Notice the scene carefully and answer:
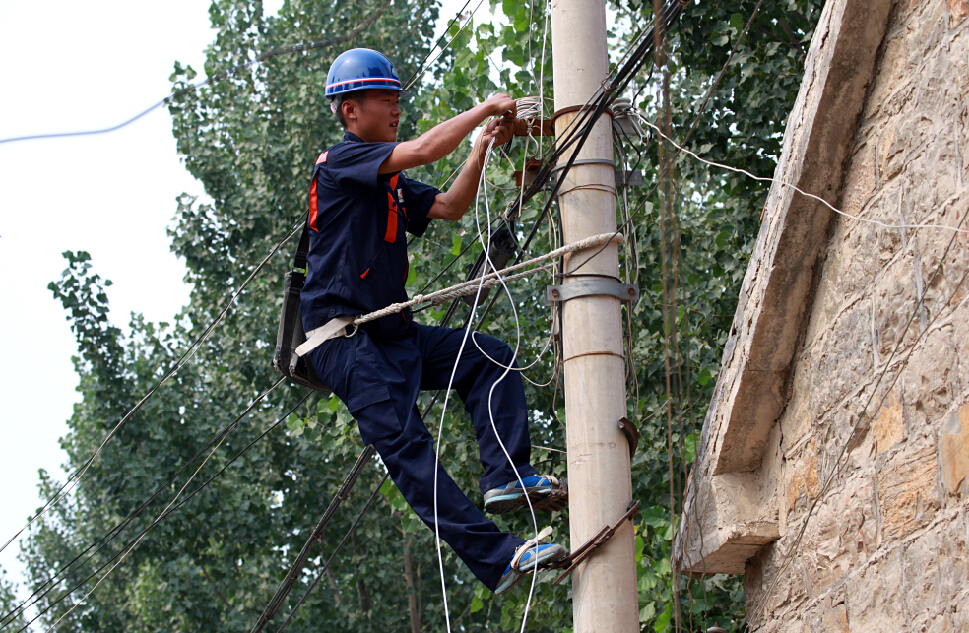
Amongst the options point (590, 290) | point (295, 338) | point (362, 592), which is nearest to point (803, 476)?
point (590, 290)

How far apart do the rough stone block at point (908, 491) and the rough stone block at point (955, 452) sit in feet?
0.18

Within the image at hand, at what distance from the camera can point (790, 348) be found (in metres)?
3.95

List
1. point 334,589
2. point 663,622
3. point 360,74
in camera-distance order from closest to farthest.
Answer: point 360,74, point 663,622, point 334,589

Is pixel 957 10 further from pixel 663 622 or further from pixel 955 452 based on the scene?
pixel 663 622

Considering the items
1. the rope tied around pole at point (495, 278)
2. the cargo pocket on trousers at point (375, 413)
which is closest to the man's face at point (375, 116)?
the rope tied around pole at point (495, 278)

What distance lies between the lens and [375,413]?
4070 mm

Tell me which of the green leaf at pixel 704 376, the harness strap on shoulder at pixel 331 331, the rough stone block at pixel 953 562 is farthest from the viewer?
the green leaf at pixel 704 376

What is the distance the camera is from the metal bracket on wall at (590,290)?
13.6 feet

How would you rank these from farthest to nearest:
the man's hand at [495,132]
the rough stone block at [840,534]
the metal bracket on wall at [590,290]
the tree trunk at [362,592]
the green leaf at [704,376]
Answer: the tree trunk at [362,592], the green leaf at [704,376], the man's hand at [495,132], the metal bracket on wall at [590,290], the rough stone block at [840,534]

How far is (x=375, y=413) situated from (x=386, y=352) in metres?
0.41

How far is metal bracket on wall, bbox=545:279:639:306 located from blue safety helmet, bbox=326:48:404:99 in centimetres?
126

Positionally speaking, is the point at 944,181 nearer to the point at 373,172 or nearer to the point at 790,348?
the point at 790,348

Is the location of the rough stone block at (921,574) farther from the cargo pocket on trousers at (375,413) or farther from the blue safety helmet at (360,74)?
the blue safety helmet at (360,74)

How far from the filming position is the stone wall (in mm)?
3096
